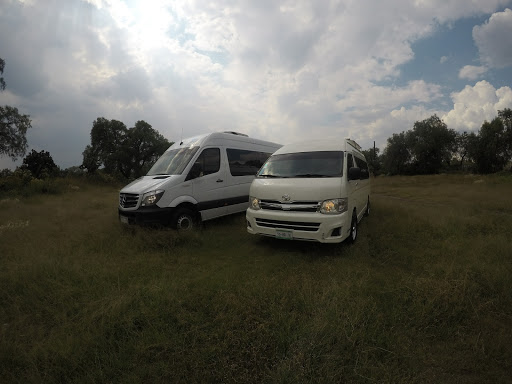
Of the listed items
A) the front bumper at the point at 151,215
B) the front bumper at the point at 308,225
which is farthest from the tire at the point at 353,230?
the front bumper at the point at 151,215

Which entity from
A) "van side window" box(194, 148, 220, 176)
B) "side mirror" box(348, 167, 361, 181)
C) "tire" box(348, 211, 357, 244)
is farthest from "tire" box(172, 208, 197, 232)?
"side mirror" box(348, 167, 361, 181)

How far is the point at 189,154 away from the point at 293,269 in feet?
12.9

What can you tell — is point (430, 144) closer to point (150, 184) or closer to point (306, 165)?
point (306, 165)

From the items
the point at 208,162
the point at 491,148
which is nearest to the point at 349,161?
the point at 208,162

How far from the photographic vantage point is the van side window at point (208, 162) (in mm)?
5995

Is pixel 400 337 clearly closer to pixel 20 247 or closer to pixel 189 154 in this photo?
pixel 189 154

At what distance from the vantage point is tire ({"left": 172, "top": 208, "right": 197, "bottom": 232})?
5340mm

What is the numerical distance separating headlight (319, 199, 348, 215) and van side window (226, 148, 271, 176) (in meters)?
3.37

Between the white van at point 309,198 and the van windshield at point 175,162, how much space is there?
2.00m

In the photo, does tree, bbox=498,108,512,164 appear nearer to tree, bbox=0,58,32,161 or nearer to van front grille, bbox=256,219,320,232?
van front grille, bbox=256,219,320,232

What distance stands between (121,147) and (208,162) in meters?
33.6

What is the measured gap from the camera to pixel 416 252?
4.37 m

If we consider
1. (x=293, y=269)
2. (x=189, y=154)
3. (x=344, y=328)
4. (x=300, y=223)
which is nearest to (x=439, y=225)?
(x=300, y=223)

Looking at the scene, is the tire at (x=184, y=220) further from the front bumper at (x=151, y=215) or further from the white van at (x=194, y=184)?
the front bumper at (x=151, y=215)
